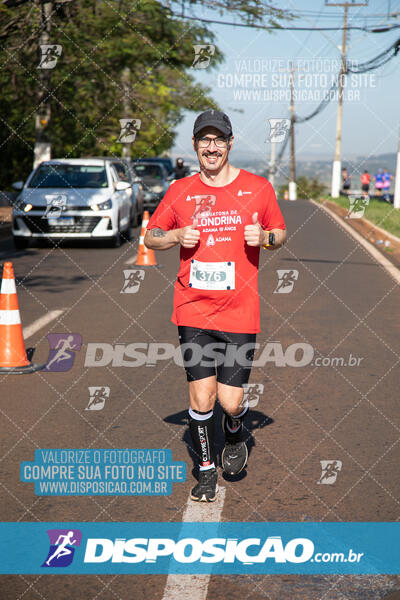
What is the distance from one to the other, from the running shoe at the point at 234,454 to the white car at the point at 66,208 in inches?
480

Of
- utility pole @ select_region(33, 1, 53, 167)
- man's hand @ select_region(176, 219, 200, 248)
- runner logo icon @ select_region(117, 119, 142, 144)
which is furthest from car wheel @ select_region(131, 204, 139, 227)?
man's hand @ select_region(176, 219, 200, 248)

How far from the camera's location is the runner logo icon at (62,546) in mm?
4018

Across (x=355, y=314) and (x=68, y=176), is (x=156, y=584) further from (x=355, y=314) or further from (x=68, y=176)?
(x=68, y=176)

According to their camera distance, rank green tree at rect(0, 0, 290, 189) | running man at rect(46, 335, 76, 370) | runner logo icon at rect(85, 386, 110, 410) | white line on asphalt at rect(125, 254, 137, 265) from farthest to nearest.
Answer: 1. green tree at rect(0, 0, 290, 189)
2. white line on asphalt at rect(125, 254, 137, 265)
3. running man at rect(46, 335, 76, 370)
4. runner logo icon at rect(85, 386, 110, 410)

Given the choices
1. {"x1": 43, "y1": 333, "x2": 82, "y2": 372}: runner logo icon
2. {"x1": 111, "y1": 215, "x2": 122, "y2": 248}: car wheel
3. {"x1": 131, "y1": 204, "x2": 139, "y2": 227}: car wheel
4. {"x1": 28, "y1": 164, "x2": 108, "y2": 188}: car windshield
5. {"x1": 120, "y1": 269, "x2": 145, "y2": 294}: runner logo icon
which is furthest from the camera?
{"x1": 131, "y1": 204, "x2": 139, "y2": 227}: car wheel

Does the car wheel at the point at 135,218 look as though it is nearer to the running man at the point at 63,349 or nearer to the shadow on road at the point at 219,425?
the running man at the point at 63,349

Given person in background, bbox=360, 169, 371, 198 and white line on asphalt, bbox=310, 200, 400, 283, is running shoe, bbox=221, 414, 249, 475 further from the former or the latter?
person in background, bbox=360, 169, 371, 198

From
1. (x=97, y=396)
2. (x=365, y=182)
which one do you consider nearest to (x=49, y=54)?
(x=97, y=396)

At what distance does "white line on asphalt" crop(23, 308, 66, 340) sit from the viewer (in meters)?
9.23

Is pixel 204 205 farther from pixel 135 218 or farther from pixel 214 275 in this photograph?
pixel 135 218

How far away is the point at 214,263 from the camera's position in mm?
4656

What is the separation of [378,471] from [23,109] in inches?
996

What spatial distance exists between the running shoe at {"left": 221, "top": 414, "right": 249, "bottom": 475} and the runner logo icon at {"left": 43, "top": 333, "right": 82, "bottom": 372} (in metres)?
2.97

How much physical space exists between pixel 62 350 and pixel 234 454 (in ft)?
12.3
